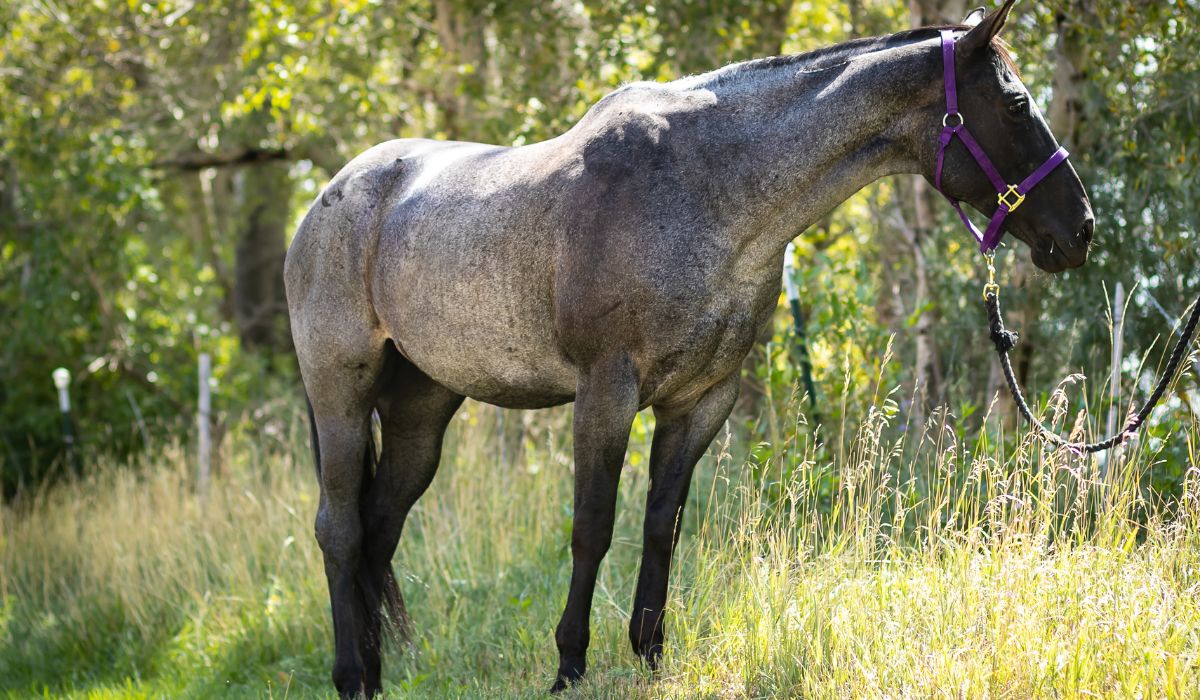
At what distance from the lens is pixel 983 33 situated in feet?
11.5

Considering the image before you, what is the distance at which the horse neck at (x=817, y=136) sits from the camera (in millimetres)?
3678

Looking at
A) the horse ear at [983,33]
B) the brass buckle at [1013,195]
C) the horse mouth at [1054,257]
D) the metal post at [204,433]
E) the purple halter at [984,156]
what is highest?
the horse ear at [983,33]

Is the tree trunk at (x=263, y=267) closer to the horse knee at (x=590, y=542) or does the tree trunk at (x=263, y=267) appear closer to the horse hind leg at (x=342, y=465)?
the horse hind leg at (x=342, y=465)

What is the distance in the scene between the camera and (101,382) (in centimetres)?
1171

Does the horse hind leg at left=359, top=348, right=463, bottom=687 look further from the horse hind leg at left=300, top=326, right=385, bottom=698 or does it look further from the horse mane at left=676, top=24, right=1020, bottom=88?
the horse mane at left=676, top=24, right=1020, bottom=88

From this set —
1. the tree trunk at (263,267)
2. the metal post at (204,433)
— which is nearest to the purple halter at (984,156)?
the metal post at (204,433)

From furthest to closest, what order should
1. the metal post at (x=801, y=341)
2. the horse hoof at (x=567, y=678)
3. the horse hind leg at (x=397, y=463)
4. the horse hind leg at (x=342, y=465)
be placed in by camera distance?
the metal post at (x=801, y=341) → the horse hind leg at (x=397, y=463) → the horse hind leg at (x=342, y=465) → the horse hoof at (x=567, y=678)

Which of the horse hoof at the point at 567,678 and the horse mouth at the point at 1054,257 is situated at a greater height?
the horse mouth at the point at 1054,257

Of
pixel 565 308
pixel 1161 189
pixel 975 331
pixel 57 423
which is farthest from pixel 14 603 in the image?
pixel 1161 189

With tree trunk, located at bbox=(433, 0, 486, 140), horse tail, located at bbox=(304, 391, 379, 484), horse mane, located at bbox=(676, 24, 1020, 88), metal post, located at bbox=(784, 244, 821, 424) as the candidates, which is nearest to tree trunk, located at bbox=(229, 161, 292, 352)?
tree trunk, located at bbox=(433, 0, 486, 140)

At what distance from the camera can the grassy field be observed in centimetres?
362

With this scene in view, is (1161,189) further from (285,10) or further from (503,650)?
(285,10)

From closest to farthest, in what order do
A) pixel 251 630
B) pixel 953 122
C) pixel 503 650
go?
1. pixel 953 122
2. pixel 503 650
3. pixel 251 630

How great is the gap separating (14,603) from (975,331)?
676 cm
